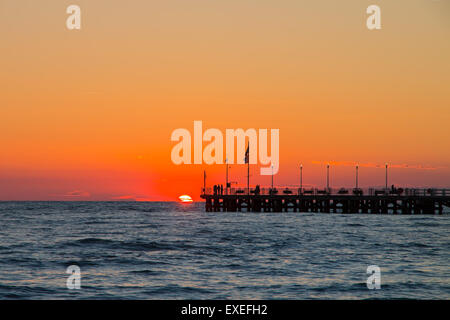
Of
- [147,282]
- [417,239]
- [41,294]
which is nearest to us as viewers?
[41,294]

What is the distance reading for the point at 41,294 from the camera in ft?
63.7

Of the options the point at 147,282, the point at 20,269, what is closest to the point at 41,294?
the point at 147,282

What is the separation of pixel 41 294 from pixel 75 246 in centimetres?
1909

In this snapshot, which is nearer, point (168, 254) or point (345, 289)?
point (345, 289)

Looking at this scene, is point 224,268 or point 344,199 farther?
point 344,199

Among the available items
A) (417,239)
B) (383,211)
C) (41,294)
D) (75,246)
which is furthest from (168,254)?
(383,211)

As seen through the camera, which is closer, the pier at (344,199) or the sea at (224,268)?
the sea at (224,268)

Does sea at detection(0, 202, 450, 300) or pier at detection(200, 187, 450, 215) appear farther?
pier at detection(200, 187, 450, 215)

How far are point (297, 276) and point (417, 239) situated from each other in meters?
23.5
